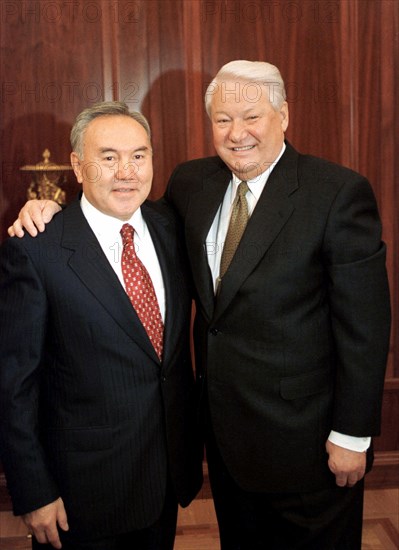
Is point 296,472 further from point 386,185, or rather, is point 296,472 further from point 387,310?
point 386,185

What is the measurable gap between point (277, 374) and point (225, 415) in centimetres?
19

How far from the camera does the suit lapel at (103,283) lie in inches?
69.4

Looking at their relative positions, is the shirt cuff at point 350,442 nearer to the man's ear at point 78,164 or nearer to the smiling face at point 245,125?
the smiling face at point 245,125

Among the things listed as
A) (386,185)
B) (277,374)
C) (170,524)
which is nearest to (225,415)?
(277,374)

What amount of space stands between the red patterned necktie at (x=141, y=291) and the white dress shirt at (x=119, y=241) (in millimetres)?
15

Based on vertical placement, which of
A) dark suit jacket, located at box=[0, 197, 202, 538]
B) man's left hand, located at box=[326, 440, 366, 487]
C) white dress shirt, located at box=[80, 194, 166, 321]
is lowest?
man's left hand, located at box=[326, 440, 366, 487]

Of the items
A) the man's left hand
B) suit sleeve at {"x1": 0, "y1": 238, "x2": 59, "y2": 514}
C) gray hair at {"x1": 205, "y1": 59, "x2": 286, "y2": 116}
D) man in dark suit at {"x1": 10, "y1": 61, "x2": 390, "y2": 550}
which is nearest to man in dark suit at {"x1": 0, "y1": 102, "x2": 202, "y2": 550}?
suit sleeve at {"x1": 0, "y1": 238, "x2": 59, "y2": 514}

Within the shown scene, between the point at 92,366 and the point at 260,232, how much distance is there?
0.55 meters

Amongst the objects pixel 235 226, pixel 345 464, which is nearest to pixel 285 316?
pixel 235 226

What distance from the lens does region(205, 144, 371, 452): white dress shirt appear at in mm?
1927

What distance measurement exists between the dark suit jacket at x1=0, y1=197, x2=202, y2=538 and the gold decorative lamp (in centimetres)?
95

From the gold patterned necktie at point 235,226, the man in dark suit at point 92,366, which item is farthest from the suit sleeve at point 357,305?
the man in dark suit at point 92,366

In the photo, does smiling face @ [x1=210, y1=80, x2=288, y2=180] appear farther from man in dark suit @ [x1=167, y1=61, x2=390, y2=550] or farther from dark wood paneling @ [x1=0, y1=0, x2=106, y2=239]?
dark wood paneling @ [x1=0, y1=0, x2=106, y2=239]

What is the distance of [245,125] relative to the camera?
1.92 m
